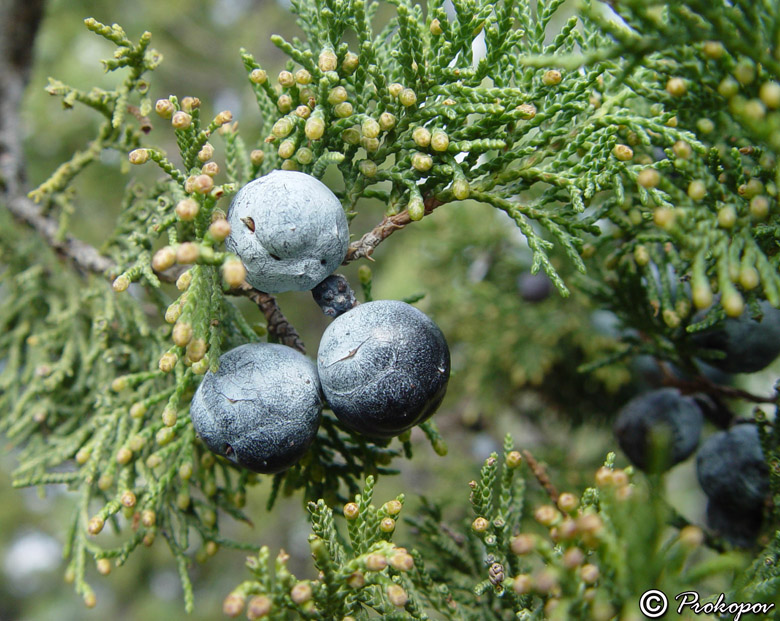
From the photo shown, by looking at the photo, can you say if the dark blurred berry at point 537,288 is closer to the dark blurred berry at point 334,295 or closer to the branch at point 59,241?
the dark blurred berry at point 334,295

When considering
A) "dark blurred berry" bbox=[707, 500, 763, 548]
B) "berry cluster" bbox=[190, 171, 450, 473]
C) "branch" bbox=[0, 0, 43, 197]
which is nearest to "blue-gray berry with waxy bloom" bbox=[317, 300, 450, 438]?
"berry cluster" bbox=[190, 171, 450, 473]

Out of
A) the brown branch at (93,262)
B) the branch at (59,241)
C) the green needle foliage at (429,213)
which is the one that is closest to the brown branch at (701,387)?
the green needle foliage at (429,213)

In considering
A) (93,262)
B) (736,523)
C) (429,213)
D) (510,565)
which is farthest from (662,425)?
(93,262)

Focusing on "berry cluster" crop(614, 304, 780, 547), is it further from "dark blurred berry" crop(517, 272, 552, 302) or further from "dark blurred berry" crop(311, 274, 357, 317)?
"dark blurred berry" crop(517, 272, 552, 302)

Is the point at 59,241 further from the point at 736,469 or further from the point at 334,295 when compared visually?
the point at 736,469

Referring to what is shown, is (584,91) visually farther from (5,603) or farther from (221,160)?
(5,603)

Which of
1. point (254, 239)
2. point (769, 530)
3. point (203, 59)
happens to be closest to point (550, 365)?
point (769, 530)

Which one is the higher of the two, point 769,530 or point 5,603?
point 769,530
